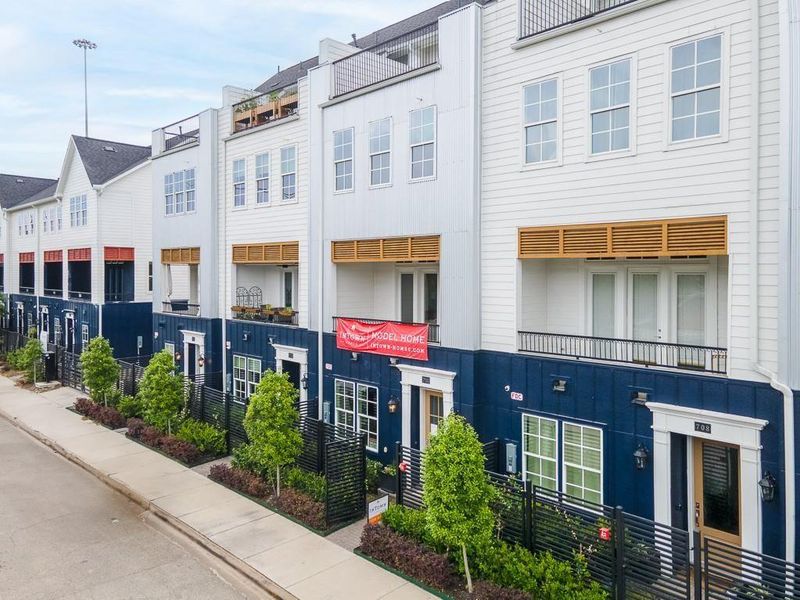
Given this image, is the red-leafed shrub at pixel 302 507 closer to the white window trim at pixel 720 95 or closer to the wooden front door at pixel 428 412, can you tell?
the wooden front door at pixel 428 412

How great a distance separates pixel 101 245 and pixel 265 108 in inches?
567

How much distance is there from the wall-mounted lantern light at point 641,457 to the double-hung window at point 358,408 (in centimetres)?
694

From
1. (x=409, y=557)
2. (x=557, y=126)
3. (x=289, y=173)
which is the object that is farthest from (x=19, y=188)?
(x=409, y=557)

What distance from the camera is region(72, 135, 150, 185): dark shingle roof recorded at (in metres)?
29.5

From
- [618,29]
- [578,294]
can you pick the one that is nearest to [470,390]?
[578,294]

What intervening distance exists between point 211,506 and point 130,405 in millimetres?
8872

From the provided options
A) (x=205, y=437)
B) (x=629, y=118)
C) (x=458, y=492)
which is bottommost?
(x=205, y=437)

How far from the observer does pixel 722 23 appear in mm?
9773

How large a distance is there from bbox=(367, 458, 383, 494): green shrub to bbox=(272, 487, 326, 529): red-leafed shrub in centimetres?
170

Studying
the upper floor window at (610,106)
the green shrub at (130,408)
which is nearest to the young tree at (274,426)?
the upper floor window at (610,106)

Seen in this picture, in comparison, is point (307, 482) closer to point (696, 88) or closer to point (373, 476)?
point (373, 476)

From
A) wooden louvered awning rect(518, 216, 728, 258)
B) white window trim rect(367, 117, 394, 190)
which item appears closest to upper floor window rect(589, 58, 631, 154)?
wooden louvered awning rect(518, 216, 728, 258)

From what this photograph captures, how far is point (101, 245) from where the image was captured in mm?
28953

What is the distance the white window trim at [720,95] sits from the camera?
9703 millimetres
